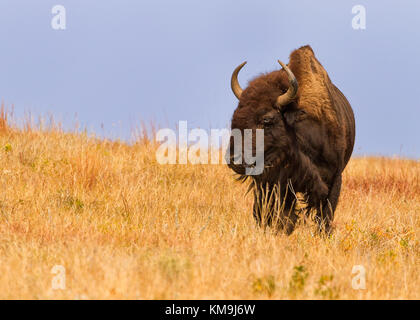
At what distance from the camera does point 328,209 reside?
7312mm

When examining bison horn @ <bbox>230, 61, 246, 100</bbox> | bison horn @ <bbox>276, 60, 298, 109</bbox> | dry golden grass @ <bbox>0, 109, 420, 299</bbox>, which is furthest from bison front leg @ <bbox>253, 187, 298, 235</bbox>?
bison horn @ <bbox>230, 61, 246, 100</bbox>

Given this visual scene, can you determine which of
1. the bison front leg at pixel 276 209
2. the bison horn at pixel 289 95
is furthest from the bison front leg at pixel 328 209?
the bison horn at pixel 289 95

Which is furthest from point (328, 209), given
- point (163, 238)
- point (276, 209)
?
point (163, 238)

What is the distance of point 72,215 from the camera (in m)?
7.49

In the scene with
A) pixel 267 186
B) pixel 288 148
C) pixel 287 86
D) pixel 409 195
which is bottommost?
pixel 409 195

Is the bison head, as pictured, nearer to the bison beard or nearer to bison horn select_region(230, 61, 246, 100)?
the bison beard

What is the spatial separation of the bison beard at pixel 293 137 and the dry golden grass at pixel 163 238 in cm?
40

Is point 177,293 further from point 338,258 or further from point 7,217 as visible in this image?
point 7,217

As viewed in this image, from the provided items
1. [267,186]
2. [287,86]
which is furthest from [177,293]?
[287,86]

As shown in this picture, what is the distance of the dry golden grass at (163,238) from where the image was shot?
440 cm

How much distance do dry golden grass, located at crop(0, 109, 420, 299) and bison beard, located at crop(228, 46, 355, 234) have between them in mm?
401
